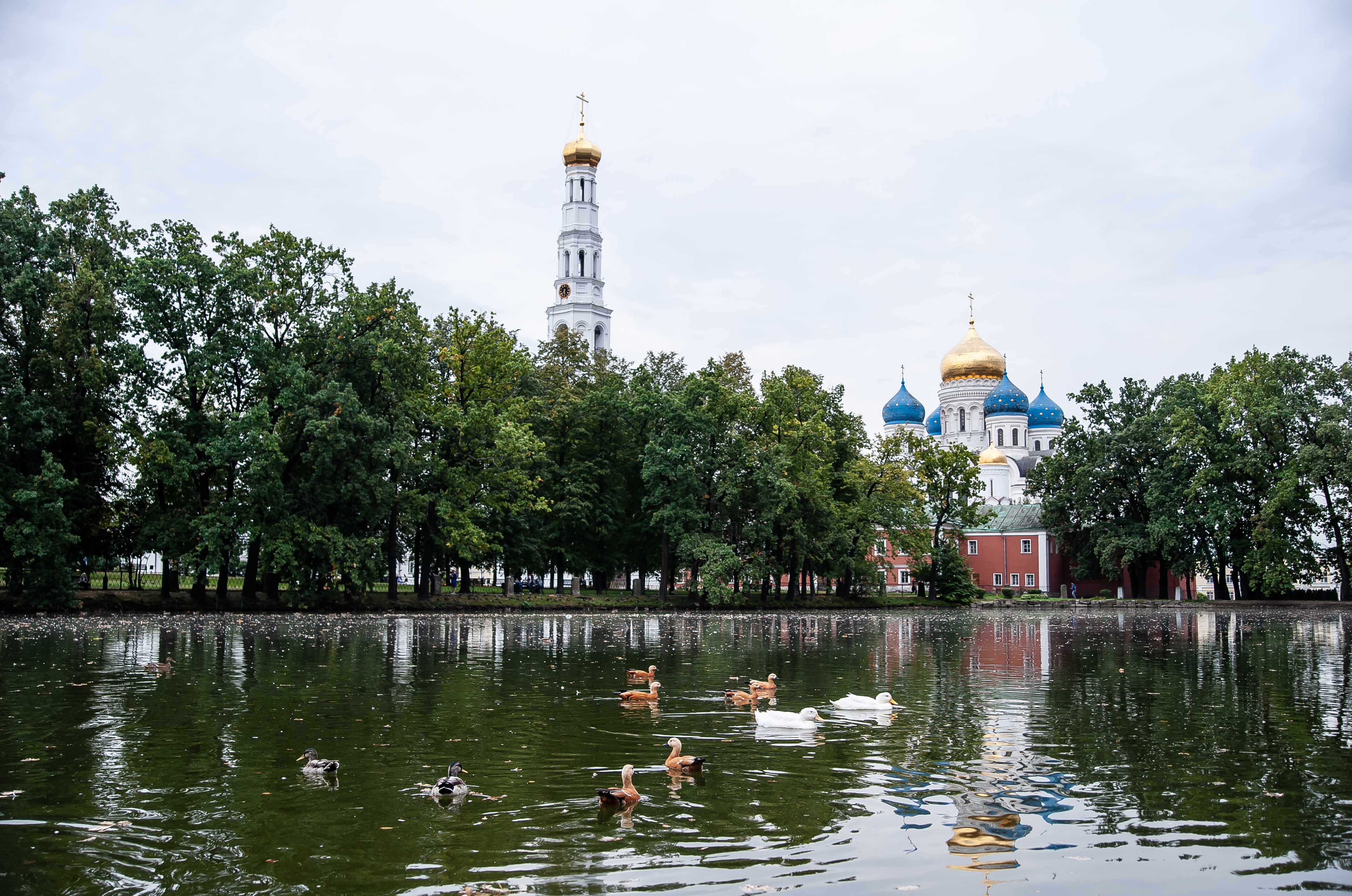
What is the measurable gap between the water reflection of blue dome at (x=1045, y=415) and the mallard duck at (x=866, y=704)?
106 m

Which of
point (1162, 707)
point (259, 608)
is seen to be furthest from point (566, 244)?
point (1162, 707)

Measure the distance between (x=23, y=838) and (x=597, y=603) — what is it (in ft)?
154

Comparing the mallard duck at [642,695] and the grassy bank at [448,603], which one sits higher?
the mallard duck at [642,695]

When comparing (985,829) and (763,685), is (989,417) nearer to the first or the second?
(763,685)

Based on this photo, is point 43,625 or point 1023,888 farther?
point 43,625

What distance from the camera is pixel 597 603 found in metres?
54.8

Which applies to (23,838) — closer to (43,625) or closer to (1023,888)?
(1023,888)

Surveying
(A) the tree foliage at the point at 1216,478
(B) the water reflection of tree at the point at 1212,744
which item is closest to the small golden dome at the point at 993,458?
(A) the tree foliage at the point at 1216,478

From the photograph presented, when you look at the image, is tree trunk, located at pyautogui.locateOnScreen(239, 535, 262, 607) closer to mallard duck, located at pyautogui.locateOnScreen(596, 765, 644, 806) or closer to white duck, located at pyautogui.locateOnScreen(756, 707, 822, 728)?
white duck, located at pyautogui.locateOnScreen(756, 707, 822, 728)

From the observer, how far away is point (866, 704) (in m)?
15.1

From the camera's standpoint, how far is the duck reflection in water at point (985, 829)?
303 inches

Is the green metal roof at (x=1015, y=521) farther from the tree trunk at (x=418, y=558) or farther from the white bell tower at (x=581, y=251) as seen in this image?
the tree trunk at (x=418, y=558)

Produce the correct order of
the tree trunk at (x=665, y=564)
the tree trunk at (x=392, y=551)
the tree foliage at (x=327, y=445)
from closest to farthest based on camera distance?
1. the tree foliage at (x=327, y=445)
2. the tree trunk at (x=392, y=551)
3. the tree trunk at (x=665, y=564)

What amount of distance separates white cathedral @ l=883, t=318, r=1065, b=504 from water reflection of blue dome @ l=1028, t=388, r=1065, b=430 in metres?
0.06
